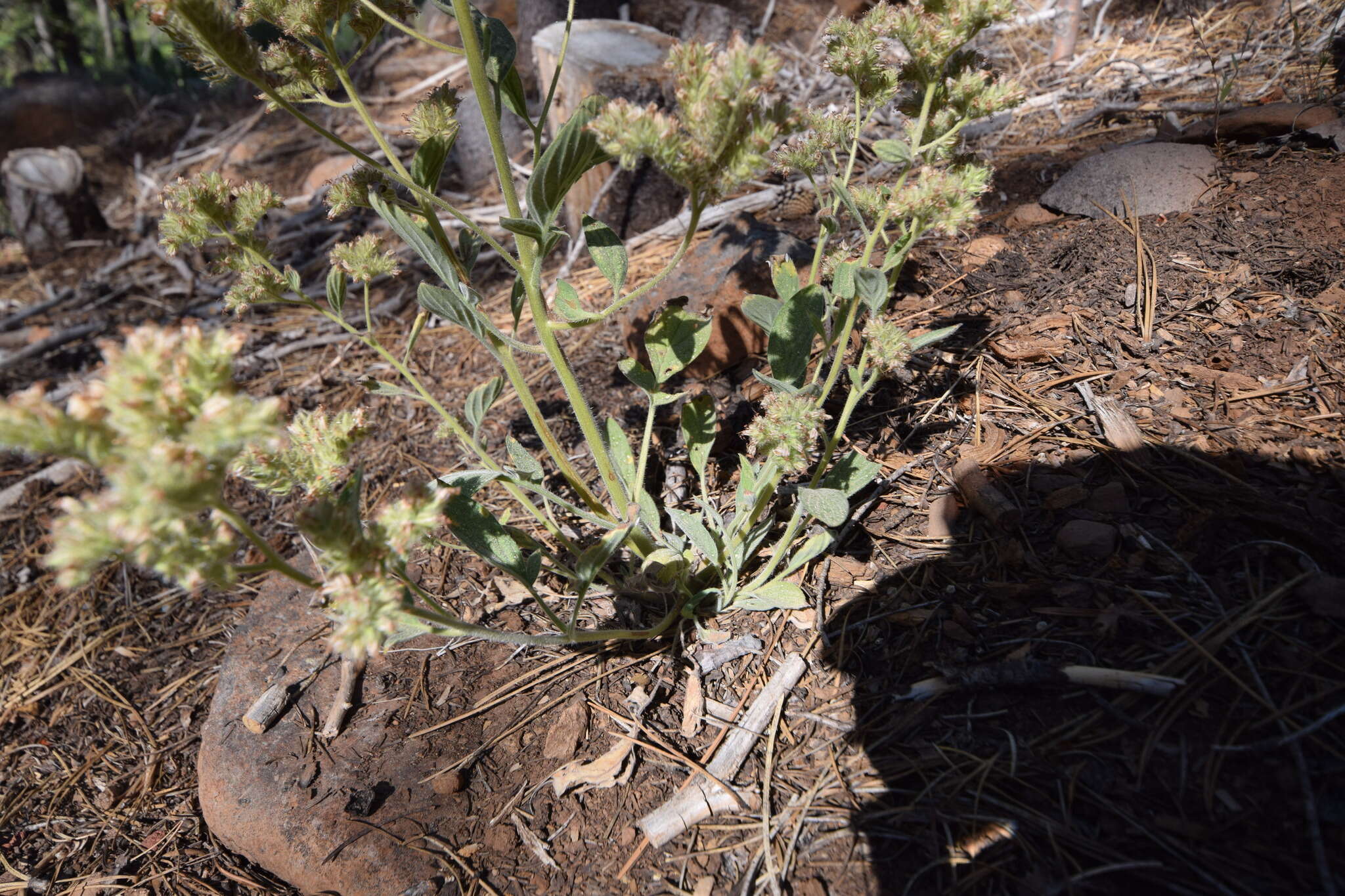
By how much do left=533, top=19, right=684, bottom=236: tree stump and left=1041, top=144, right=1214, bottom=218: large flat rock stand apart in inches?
70.8

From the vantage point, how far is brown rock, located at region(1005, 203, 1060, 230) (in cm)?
279

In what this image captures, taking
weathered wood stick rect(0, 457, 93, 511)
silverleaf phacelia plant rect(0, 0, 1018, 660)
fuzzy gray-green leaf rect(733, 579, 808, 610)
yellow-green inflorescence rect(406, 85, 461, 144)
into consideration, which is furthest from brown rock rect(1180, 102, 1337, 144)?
weathered wood stick rect(0, 457, 93, 511)

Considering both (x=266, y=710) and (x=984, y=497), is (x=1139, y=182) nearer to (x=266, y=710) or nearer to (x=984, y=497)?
(x=984, y=497)

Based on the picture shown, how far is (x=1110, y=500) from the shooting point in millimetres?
1791

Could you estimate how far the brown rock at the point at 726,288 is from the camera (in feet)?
8.46

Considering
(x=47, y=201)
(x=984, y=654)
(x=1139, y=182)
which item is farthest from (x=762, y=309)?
(x=47, y=201)

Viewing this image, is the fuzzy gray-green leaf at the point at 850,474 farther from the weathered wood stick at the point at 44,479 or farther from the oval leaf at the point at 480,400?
the weathered wood stick at the point at 44,479

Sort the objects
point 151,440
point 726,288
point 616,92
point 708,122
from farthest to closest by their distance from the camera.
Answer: point 616,92 → point 726,288 → point 708,122 → point 151,440

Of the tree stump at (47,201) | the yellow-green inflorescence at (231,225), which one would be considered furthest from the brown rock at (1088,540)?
Answer: the tree stump at (47,201)

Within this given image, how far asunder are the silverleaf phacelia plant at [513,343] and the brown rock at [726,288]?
1.68 ft

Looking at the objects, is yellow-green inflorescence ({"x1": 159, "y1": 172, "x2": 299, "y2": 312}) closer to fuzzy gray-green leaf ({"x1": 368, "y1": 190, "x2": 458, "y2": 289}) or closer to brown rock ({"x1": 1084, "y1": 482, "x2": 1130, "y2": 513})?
fuzzy gray-green leaf ({"x1": 368, "y1": 190, "x2": 458, "y2": 289})

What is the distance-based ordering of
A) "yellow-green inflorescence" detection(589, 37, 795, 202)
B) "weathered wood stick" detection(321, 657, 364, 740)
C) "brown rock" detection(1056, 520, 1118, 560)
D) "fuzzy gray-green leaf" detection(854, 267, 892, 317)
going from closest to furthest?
"yellow-green inflorescence" detection(589, 37, 795, 202) → "fuzzy gray-green leaf" detection(854, 267, 892, 317) → "brown rock" detection(1056, 520, 1118, 560) → "weathered wood stick" detection(321, 657, 364, 740)

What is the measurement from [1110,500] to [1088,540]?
144 millimetres

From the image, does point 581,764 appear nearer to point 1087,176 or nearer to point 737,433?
point 737,433
